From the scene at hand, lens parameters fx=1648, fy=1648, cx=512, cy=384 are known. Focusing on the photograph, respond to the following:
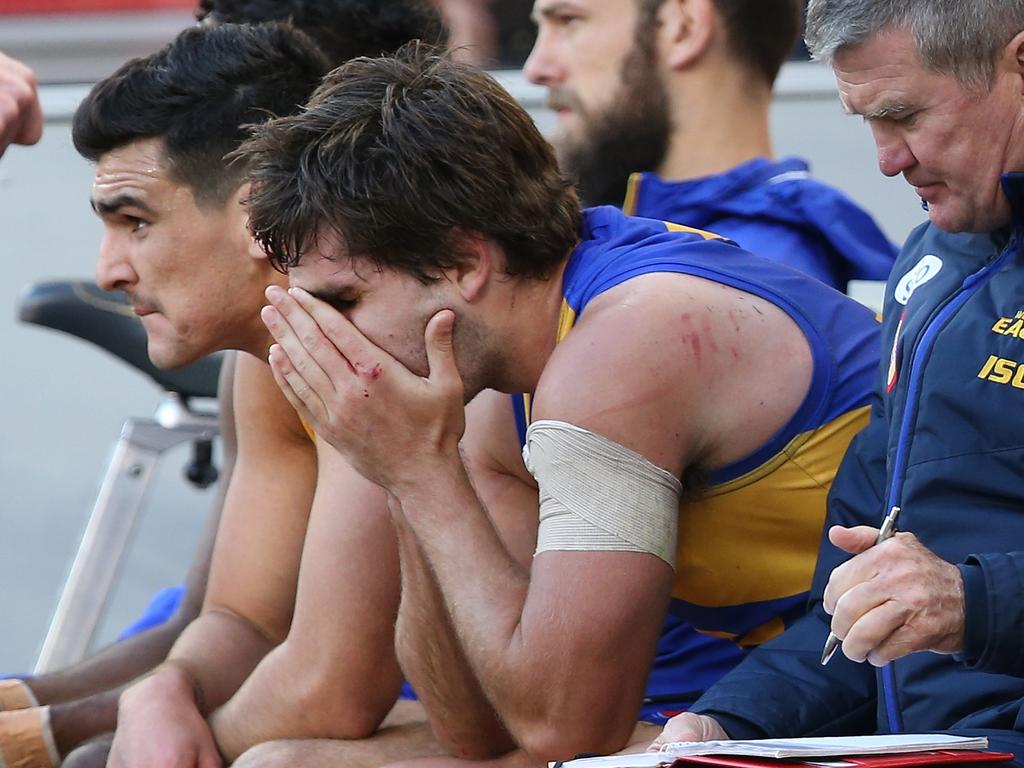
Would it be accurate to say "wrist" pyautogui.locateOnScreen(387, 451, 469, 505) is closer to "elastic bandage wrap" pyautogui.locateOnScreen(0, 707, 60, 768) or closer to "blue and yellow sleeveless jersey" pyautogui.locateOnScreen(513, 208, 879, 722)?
"blue and yellow sleeveless jersey" pyautogui.locateOnScreen(513, 208, 879, 722)

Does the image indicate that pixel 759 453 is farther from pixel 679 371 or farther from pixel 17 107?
pixel 17 107

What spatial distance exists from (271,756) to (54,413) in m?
2.76

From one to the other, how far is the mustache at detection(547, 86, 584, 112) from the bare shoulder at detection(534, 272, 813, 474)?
1.73 metres

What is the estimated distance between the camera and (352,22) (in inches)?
126

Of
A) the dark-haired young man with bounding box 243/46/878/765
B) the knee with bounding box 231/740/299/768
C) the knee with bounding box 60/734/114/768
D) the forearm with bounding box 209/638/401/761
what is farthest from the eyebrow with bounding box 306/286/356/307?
the knee with bounding box 60/734/114/768

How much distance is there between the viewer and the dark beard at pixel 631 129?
3631 millimetres

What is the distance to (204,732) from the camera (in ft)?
8.27

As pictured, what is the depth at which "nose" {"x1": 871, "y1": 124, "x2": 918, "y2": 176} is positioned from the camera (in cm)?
193

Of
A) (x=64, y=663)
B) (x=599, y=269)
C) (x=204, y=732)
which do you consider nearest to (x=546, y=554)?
(x=599, y=269)

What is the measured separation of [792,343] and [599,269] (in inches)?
10.5

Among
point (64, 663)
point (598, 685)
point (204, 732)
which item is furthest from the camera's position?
point (64, 663)

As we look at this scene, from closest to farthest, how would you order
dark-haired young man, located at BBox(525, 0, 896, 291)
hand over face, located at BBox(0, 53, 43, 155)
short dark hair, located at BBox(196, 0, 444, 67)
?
hand over face, located at BBox(0, 53, 43, 155)
short dark hair, located at BBox(196, 0, 444, 67)
dark-haired young man, located at BBox(525, 0, 896, 291)

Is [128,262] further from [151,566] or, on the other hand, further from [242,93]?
[151,566]

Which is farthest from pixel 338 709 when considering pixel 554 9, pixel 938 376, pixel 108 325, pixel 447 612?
pixel 554 9
